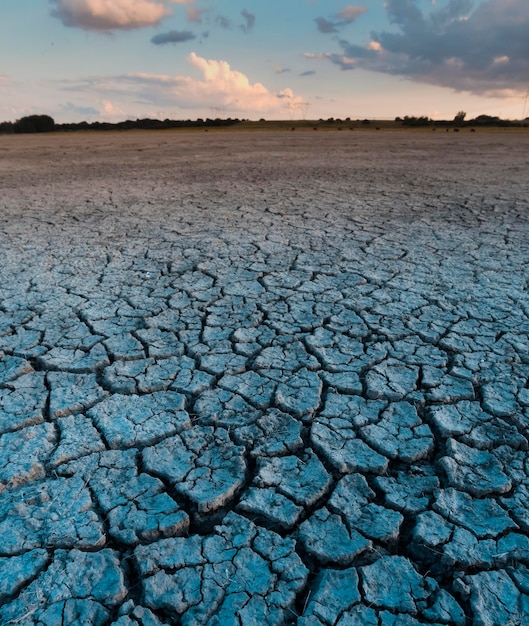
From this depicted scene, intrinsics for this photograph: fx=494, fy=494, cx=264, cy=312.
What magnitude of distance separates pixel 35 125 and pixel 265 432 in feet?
118

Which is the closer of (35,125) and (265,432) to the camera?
(265,432)

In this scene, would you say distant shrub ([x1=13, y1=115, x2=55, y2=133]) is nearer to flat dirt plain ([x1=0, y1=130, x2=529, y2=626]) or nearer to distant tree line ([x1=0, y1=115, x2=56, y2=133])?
distant tree line ([x1=0, y1=115, x2=56, y2=133])

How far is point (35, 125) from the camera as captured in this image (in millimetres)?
32188

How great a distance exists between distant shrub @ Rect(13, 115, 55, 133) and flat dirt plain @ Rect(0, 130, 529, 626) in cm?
3245

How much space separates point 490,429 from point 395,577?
805 mm

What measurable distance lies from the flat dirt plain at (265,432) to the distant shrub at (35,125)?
32.4 metres

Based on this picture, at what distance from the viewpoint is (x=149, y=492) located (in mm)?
1631

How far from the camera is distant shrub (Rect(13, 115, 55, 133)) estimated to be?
31.7 m

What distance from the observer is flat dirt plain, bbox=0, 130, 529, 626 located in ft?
4.36

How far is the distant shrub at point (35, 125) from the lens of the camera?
104 ft

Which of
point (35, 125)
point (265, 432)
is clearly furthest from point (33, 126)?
point (265, 432)

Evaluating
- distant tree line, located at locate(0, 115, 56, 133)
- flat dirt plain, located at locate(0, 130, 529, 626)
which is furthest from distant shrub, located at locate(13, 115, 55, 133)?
flat dirt plain, located at locate(0, 130, 529, 626)

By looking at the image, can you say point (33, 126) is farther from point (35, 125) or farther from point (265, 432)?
point (265, 432)

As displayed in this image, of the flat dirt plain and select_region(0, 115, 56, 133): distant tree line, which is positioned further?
select_region(0, 115, 56, 133): distant tree line
